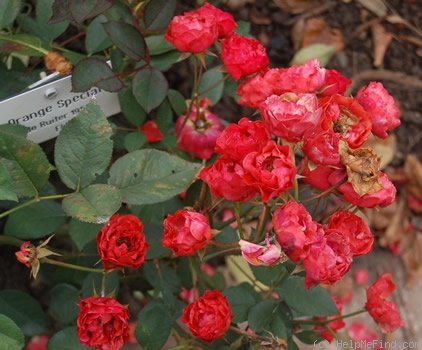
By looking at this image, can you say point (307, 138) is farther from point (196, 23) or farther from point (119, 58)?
point (119, 58)

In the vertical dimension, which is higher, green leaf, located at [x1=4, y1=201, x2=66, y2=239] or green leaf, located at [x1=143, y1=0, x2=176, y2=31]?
green leaf, located at [x1=143, y1=0, x2=176, y2=31]

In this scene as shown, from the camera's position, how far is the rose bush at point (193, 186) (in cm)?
77

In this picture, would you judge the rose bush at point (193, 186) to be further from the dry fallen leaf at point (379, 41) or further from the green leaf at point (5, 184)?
the dry fallen leaf at point (379, 41)

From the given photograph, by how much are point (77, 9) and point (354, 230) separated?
1.68ft

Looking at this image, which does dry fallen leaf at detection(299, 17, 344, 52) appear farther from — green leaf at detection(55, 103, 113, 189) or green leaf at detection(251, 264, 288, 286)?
green leaf at detection(55, 103, 113, 189)

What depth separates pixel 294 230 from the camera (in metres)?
0.73

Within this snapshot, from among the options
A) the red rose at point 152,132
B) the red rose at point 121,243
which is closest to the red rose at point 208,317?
the red rose at point 121,243

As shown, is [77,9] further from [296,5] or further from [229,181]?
[296,5]

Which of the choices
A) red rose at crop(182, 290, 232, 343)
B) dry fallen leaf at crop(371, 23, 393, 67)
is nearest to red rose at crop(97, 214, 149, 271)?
red rose at crop(182, 290, 232, 343)

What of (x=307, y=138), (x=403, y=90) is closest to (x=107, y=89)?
(x=307, y=138)

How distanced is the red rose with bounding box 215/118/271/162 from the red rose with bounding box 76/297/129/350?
10.1 inches

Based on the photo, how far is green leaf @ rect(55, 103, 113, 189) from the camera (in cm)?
89

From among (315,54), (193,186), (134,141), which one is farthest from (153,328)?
(315,54)

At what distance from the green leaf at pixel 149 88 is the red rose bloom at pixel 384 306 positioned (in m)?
0.48
